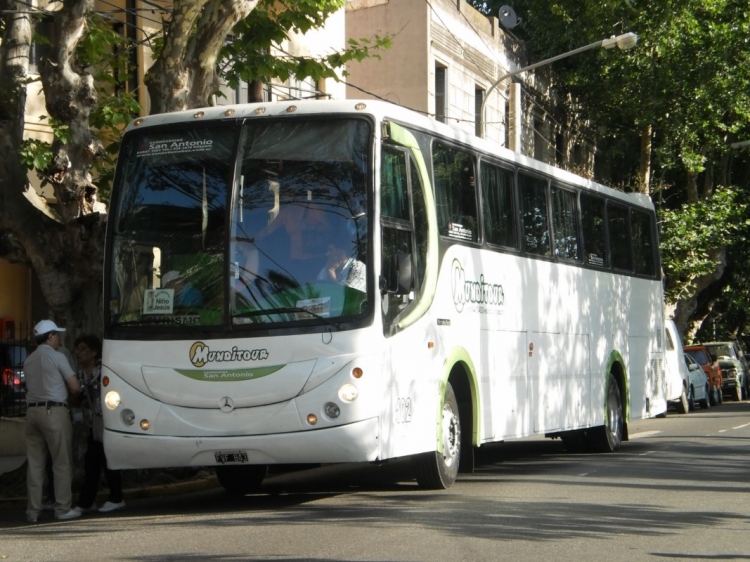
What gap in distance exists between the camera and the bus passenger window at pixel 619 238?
1795 centimetres

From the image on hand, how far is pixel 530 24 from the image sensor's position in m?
38.0

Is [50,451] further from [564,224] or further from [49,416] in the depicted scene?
[564,224]

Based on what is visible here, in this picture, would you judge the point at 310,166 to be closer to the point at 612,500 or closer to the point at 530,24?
the point at 612,500

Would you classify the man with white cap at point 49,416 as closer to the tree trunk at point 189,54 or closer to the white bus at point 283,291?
the white bus at point 283,291

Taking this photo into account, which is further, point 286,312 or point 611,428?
point 611,428

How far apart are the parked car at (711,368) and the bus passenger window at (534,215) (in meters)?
20.6

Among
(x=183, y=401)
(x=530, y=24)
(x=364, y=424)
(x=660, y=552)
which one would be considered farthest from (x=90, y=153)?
(x=530, y=24)

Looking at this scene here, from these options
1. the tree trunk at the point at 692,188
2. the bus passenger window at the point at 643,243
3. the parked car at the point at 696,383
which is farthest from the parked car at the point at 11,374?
the tree trunk at the point at 692,188

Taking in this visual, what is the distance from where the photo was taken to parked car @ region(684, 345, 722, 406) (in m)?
Result: 34.9

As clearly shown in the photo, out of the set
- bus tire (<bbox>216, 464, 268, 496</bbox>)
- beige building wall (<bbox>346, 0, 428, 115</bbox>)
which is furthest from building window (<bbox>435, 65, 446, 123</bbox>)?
bus tire (<bbox>216, 464, 268, 496</bbox>)

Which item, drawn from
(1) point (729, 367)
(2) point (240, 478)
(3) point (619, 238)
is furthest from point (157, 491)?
(1) point (729, 367)

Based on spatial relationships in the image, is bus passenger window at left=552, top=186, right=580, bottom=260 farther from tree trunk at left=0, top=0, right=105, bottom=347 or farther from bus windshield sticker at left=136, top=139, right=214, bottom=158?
bus windshield sticker at left=136, top=139, right=214, bottom=158

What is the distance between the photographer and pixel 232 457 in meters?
10.5

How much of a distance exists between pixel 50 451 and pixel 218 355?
184 centimetres
